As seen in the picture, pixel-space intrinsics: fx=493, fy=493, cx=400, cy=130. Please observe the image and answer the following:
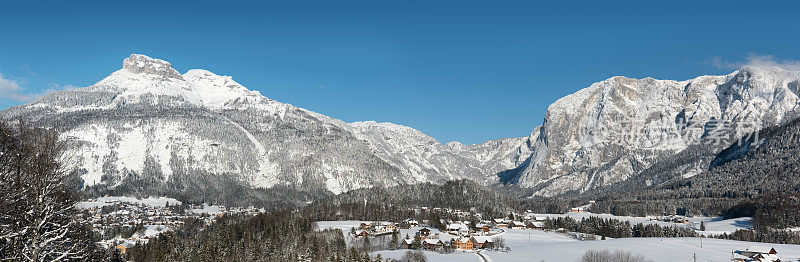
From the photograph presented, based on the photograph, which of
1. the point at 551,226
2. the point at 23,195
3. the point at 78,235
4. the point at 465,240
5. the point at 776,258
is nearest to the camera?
the point at 23,195

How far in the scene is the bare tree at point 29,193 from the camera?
19.8m

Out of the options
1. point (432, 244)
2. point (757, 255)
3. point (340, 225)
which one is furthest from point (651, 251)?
point (340, 225)

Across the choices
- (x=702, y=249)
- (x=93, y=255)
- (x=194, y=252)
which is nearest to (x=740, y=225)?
(x=702, y=249)

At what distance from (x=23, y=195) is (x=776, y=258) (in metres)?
128

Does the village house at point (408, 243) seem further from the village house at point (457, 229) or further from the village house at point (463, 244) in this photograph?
the village house at point (457, 229)

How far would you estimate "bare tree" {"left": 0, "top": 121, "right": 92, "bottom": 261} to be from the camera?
19.8 metres

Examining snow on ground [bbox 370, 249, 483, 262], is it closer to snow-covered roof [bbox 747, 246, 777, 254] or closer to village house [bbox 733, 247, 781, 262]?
village house [bbox 733, 247, 781, 262]

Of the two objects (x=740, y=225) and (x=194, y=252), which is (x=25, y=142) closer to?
(x=194, y=252)

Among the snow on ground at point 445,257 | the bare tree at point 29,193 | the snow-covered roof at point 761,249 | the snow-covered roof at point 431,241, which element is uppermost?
the bare tree at point 29,193

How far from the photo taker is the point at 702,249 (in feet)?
385

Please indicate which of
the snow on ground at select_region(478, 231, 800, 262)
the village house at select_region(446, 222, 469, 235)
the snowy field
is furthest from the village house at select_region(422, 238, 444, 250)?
the village house at select_region(446, 222, 469, 235)

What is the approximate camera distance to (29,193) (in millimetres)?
20750

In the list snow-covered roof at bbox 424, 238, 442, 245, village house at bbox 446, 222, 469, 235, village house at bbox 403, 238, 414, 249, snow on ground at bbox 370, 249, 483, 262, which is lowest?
snow on ground at bbox 370, 249, 483, 262

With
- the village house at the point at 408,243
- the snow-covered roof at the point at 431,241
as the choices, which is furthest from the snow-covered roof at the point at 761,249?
the village house at the point at 408,243
